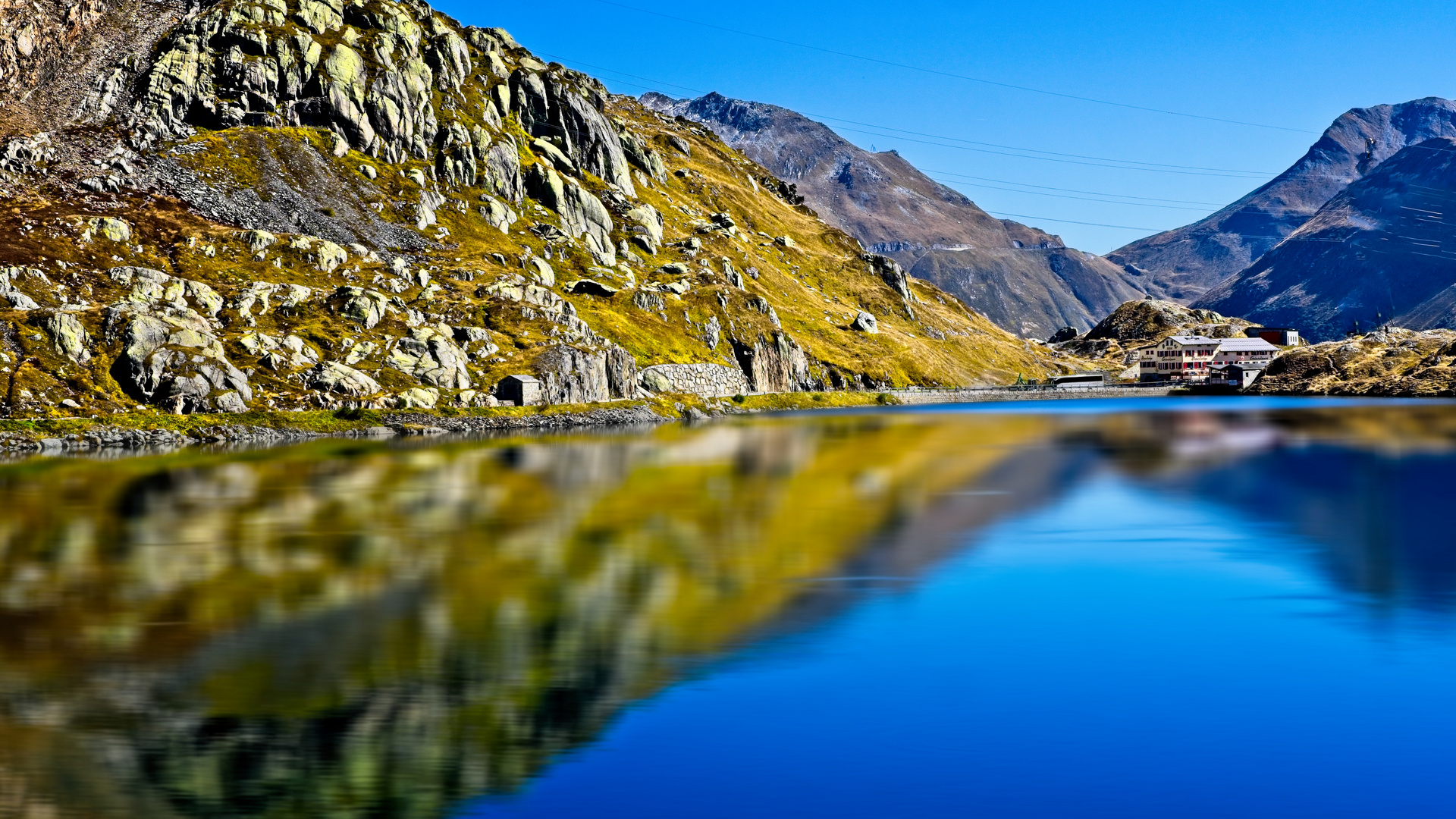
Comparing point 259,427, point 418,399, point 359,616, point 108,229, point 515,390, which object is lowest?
point 359,616

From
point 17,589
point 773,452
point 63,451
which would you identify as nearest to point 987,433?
point 773,452

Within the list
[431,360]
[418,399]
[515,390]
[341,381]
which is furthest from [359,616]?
[515,390]

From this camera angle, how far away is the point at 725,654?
3023 cm

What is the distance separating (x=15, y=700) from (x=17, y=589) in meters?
16.8

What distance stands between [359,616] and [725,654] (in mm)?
13527

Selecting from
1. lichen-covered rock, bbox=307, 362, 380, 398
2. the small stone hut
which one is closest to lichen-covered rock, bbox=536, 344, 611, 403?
the small stone hut

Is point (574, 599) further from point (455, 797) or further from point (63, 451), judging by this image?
point (63, 451)

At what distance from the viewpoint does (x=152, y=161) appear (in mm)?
196875

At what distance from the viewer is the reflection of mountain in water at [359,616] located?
2109 cm

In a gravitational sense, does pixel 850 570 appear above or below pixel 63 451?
below

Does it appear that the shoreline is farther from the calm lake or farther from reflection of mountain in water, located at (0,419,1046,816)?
the calm lake

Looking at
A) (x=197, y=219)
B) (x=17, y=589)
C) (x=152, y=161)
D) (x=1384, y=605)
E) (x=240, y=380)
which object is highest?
(x=152, y=161)

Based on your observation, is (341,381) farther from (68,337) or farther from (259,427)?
(68,337)

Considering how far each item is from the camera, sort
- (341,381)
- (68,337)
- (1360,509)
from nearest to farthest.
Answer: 1. (1360,509)
2. (68,337)
3. (341,381)
